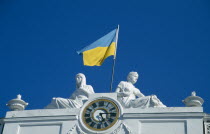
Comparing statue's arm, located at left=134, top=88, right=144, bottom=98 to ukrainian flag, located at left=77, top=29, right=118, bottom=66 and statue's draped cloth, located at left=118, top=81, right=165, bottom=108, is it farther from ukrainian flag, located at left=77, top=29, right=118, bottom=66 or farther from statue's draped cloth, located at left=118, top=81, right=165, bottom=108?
ukrainian flag, located at left=77, top=29, right=118, bottom=66

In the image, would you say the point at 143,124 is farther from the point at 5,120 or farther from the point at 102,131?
the point at 5,120

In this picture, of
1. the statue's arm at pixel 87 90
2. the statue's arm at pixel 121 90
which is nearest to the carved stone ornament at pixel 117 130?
the statue's arm at pixel 121 90

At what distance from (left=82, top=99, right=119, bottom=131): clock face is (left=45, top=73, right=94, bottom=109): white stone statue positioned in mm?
703

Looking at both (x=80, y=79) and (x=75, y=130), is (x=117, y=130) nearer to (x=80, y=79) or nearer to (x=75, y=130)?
(x=75, y=130)

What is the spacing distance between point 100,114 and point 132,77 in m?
2.76

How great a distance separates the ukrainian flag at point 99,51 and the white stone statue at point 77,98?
0.98m

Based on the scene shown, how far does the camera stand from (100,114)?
31578 mm

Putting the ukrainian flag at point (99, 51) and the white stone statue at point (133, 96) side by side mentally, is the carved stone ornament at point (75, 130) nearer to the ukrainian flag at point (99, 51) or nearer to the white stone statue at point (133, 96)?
the white stone statue at point (133, 96)

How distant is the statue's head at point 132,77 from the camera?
33.6 metres

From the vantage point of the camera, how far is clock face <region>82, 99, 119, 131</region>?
103ft

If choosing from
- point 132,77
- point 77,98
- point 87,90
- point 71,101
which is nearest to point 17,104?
point 71,101

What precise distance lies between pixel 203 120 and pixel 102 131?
3.68m

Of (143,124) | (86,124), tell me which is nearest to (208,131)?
(143,124)

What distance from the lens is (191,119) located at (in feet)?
102
